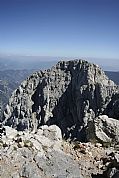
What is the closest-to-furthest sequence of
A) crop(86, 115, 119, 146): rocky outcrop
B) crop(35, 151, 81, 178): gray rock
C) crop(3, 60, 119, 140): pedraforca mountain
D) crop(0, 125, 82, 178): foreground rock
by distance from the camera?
crop(0, 125, 82, 178): foreground rock
crop(35, 151, 81, 178): gray rock
crop(86, 115, 119, 146): rocky outcrop
crop(3, 60, 119, 140): pedraforca mountain

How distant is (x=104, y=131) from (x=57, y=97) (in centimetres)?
10329

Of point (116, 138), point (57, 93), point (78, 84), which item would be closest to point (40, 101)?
point (57, 93)

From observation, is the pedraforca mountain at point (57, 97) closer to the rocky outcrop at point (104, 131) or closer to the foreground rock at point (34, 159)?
the rocky outcrop at point (104, 131)

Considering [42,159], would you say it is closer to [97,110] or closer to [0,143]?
[0,143]

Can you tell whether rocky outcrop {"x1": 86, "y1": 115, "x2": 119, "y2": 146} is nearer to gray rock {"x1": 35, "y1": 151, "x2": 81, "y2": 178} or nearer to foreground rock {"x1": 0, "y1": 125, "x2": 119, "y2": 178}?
foreground rock {"x1": 0, "y1": 125, "x2": 119, "y2": 178}

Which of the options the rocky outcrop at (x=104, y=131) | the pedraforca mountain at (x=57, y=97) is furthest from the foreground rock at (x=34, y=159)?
the pedraforca mountain at (x=57, y=97)

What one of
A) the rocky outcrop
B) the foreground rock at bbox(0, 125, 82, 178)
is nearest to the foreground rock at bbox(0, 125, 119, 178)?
the foreground rock at bbox(0, 125, 82, 178)

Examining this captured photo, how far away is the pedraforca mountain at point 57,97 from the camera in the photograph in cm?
11556

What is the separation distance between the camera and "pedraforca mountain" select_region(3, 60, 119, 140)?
116 meters

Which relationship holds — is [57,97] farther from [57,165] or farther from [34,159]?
[57,165]

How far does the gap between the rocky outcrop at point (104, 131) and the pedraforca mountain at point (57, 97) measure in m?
85.9

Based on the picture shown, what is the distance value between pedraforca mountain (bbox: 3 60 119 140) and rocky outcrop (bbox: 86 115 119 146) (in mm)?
85917

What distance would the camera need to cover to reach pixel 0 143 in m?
17.9

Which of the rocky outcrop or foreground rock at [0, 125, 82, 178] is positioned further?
the rocky outcrop
